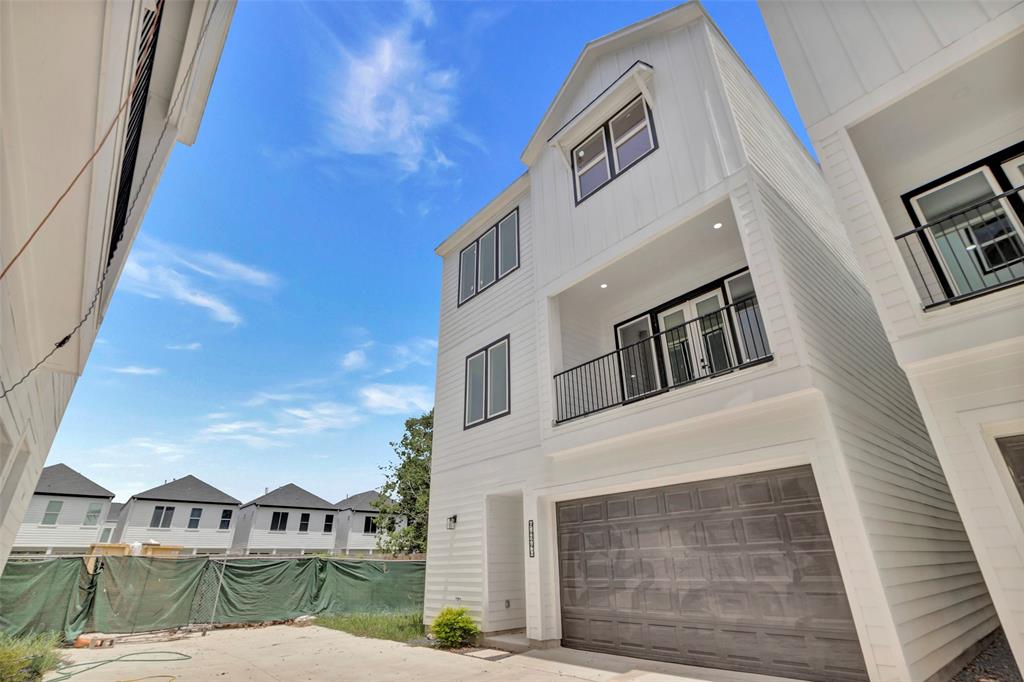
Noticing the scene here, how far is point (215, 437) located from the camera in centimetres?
3003

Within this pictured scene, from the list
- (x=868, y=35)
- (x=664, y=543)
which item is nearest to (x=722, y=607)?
(x=664, y=543)

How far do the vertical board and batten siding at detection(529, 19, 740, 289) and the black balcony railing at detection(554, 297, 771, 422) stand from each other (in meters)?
1.83

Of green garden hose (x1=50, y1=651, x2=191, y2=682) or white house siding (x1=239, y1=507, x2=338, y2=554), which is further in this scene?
white house siding (x1=239, y1=507, x2=338, y2=554)

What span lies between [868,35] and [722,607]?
6.99m

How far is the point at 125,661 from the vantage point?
713 centimetres

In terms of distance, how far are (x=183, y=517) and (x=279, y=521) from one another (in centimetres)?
538

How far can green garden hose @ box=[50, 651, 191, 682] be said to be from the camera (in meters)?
6.22

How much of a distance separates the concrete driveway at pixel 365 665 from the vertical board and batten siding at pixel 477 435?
1.37 metres

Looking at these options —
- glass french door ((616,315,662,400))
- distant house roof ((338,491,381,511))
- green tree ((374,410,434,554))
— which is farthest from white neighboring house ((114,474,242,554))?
glass french door ((616,315,662,400))

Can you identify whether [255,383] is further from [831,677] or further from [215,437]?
[831,677]

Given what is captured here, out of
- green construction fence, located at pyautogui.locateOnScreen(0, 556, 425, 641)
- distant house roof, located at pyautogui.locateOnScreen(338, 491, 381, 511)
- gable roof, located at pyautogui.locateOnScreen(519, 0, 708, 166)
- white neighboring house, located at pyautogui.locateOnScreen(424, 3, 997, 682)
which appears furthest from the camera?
distant house roof, located at pyautogui.locateOnScreen(338, 491, 381, 511)

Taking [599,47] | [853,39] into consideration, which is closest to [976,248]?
[853,39]

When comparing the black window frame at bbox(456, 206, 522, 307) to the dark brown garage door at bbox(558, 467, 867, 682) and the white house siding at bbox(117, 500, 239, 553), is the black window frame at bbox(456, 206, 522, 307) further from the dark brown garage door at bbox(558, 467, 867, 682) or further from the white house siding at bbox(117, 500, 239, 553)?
the white house siding at bbox(117, 500, 239, 553)

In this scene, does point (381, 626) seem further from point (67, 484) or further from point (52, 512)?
point (67, 484)
